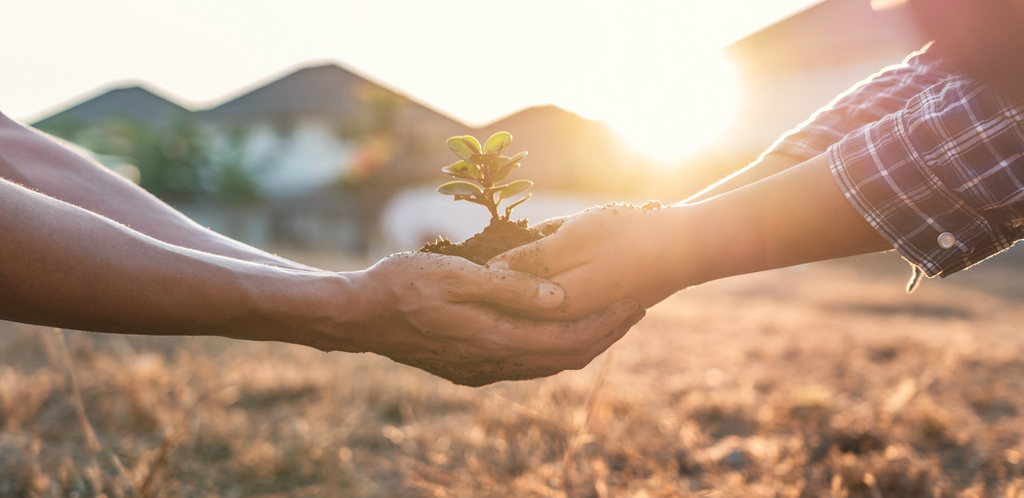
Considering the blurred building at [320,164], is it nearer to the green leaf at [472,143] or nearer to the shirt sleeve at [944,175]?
the green leaf at [472,143]

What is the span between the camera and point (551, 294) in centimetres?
133

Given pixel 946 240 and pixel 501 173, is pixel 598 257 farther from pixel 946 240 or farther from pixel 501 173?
pixel 946 240

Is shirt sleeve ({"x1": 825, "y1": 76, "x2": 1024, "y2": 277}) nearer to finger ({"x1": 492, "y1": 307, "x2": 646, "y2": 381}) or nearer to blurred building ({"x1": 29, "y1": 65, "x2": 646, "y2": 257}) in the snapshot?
finger ({"x1": 492, "y1": 307, "x2": 646, "y2": 381})

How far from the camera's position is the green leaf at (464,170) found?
1559 mm

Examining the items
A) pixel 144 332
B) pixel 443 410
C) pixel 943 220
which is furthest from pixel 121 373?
pixel 943 220

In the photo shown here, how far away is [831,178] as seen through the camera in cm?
128

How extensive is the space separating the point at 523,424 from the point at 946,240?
6.20ft

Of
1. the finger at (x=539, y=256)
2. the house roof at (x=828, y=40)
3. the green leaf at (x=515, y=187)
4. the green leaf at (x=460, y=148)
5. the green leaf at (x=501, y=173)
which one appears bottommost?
the finger at (x=539, y=256)

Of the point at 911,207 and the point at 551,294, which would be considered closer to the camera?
the point at 911,207

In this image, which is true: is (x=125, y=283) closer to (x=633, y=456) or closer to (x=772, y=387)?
(x=633, y=456)

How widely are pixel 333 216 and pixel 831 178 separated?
18.1m

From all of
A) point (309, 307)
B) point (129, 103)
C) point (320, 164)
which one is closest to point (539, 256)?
point (309, 307)

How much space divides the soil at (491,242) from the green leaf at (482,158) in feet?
0.56

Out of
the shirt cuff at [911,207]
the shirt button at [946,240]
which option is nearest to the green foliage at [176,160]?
the shirt cuff at [911,207]
